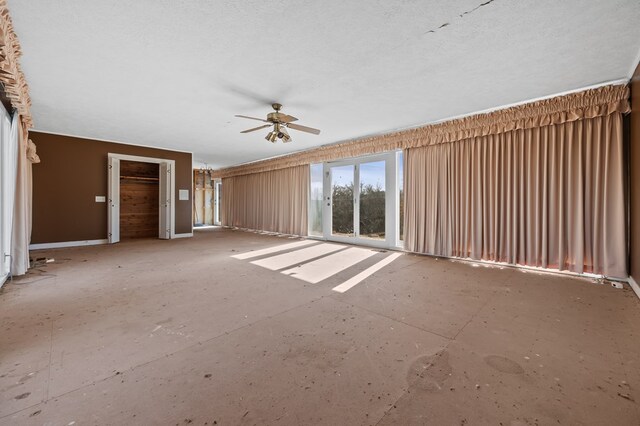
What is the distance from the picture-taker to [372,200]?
18.9 feet

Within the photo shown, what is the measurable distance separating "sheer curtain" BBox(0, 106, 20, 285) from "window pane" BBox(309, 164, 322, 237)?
209 inches

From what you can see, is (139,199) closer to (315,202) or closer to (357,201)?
(315,202)

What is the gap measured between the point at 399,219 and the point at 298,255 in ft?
7.26

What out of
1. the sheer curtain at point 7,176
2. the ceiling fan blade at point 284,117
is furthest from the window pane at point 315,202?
the sheer curtain at point 7,176

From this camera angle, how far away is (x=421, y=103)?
3.70 m

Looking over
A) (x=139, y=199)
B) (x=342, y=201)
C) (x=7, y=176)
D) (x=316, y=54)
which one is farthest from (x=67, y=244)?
(x=316, y=54)

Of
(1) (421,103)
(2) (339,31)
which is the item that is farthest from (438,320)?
(1) (421,103)

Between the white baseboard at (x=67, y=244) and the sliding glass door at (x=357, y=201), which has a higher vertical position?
the sliding glass door at (x=357, y=201)

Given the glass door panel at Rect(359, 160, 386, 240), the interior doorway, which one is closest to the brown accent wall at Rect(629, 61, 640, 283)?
the glass door panel at Rect(359, 160, 386, 240)

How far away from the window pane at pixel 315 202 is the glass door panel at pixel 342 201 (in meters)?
0.49

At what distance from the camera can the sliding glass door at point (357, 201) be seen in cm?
536

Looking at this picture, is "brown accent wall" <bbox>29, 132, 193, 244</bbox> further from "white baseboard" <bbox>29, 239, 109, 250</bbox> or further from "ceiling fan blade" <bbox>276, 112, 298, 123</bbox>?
"ceiling fan blade" <bbox>276, 112, 298, 123</bbox>

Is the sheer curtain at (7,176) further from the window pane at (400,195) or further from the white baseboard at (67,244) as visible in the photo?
the window pane at (400,195)

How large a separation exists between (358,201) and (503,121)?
302cm
